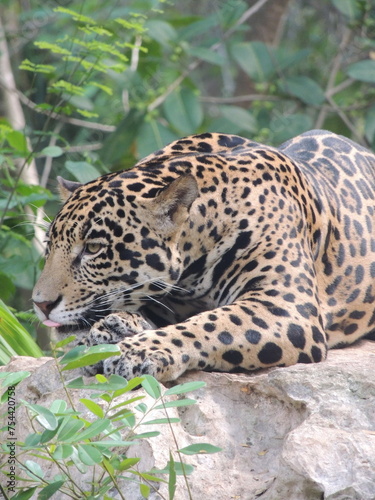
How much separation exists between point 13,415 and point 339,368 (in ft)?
5.94

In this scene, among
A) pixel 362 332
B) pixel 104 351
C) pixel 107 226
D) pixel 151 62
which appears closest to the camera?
pixel 104 351

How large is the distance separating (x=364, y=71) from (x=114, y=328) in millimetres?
7469

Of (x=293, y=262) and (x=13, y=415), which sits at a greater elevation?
(x=293, y=262)

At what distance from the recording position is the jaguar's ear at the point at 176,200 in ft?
19.0

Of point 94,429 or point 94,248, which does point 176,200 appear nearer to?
point 94,248

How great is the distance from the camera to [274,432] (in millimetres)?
4891

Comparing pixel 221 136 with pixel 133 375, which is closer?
pixel 133 375

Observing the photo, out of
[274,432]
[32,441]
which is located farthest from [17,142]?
[32,441]

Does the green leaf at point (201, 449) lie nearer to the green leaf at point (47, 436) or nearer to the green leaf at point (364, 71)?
the green leaf at point (47, 436)

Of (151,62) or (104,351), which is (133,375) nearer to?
(104,351)

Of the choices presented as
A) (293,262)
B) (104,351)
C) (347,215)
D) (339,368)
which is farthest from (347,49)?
(104,351)

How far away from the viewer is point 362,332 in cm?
671

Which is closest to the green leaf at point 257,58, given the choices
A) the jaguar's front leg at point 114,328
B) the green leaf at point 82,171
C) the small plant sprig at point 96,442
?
the green leaf at point 82,171

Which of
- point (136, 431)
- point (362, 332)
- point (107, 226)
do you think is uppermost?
point (107, 226)
